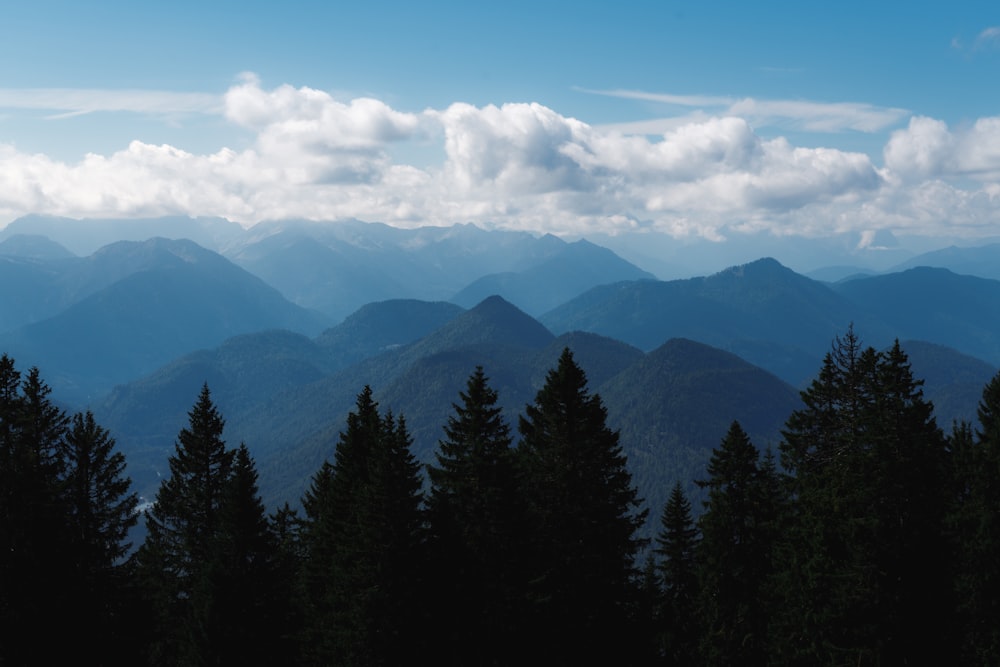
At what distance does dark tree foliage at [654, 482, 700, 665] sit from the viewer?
4628 cm

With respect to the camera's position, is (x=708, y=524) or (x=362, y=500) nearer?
(x=362, y=500)

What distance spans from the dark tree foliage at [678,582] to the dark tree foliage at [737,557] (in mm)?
6440

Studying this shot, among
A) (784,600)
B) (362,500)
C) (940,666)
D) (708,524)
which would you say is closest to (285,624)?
(362,500)

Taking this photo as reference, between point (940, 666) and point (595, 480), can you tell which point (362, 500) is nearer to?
point (595, 480)

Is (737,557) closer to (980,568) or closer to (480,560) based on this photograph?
(980,568)

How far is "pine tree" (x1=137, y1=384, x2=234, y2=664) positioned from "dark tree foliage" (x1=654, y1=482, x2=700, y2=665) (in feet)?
88.1

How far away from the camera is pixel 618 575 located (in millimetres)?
33875

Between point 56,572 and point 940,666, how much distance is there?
112ft

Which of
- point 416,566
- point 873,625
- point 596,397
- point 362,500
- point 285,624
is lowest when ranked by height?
point 285,624

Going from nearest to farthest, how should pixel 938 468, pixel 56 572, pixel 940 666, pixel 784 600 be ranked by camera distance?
pixel 56 572 < pixel 940 666 < pixel 938 468 < pixel 784 600

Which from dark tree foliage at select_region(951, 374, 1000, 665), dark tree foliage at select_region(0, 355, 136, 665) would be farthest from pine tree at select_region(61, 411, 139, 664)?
dark tree foliage at select_region(951, 374, 1000, 665)

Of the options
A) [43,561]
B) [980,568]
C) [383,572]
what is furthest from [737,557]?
[43,561]

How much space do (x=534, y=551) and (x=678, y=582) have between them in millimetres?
19927

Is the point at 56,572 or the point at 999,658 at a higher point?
the point at 56,572
